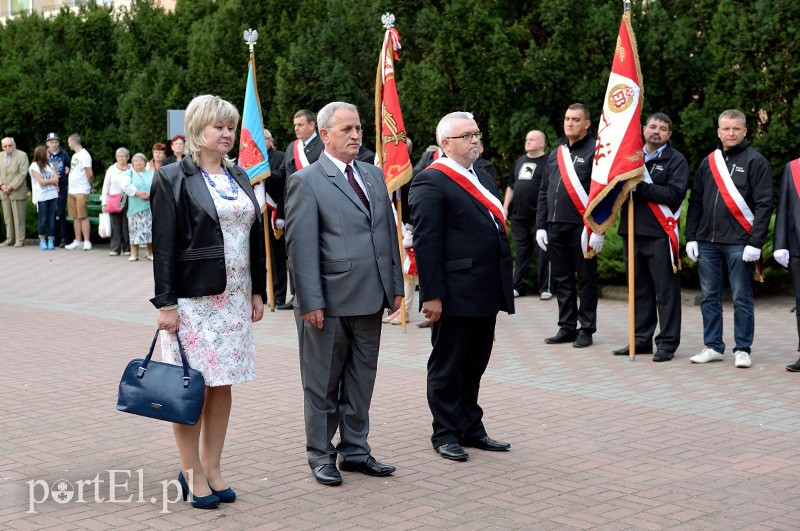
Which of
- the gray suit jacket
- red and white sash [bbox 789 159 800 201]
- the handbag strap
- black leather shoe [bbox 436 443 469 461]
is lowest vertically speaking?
black leather shoe [bbox 436 443 469 461]

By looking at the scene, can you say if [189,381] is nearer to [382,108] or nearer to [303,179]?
[303,179]

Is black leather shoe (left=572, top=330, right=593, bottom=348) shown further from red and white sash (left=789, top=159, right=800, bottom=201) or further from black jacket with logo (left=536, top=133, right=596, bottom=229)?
red and white sash (left=789, top=159, right=800, bottom=201)

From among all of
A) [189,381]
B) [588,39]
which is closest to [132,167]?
[588,39]

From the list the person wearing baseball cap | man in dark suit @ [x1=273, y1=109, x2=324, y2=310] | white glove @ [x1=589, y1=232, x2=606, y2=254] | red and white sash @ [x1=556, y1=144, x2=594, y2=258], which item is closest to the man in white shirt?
the person wearing baseball cap

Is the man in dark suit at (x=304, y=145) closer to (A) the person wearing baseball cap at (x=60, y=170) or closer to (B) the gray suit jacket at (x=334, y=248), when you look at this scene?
(B) the gray suit jacket at (x=334, y=248)

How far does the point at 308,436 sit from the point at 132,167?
14.7 metres

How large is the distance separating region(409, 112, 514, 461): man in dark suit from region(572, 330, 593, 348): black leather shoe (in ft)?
12.5

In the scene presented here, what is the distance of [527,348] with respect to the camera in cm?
1040

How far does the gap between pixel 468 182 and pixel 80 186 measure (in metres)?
15.6

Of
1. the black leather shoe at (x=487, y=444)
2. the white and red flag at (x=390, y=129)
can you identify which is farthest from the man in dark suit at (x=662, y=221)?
the black leather shoe at (x=487, y=444)

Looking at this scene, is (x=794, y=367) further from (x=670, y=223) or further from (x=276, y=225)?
(x=276, y=225)

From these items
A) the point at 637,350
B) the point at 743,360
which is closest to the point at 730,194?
the point at 743,360

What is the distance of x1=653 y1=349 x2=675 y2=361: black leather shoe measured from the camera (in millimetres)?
9695

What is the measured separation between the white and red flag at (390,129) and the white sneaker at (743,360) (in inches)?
146
